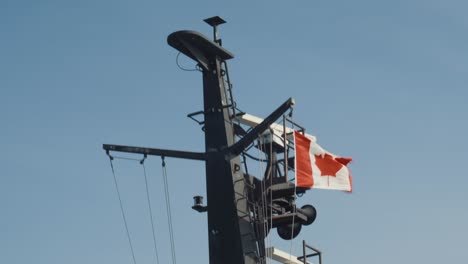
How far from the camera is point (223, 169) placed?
26.9m

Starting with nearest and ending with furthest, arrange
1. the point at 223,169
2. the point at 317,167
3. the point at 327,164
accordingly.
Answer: the point at 223,169 < the point at 317,167 < the point at 327,164

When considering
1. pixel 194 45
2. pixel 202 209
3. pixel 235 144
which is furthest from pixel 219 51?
pixel 202 209

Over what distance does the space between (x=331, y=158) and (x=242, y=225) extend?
3.70 m

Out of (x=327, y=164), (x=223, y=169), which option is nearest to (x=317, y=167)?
(x=327, y=164)

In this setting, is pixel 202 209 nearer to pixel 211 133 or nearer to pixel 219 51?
pixel 211 133

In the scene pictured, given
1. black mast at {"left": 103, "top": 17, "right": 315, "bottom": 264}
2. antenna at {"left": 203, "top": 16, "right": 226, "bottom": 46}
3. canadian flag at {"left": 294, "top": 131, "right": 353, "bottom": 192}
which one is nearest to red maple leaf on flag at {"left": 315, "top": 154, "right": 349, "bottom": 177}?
canadian flag at {"left": 294, "top": 131, "right": 353, "bottom": 192}

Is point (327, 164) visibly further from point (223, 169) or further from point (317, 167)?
point (223, 169)

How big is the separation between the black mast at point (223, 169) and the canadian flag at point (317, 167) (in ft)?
3.01

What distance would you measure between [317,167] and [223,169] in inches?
113

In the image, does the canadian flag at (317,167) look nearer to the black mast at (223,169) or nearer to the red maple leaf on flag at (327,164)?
the red maple leaf on flag at (327,164)

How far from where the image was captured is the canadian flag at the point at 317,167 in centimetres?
2723

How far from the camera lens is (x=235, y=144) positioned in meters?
26.9

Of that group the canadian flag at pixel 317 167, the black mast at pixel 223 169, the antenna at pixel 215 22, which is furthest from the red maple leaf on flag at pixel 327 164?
the antenna at pixel 215 22

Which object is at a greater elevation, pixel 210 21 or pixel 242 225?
pixel 210 21
